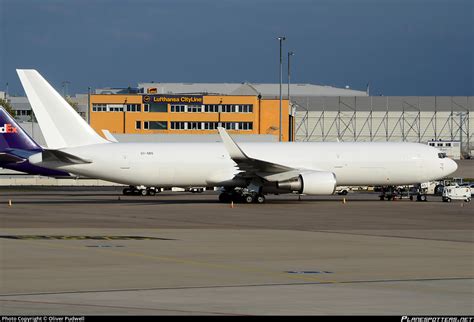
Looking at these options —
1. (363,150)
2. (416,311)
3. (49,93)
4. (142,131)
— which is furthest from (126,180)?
(142,131)

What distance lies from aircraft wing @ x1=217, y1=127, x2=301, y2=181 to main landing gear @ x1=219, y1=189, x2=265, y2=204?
141 cm

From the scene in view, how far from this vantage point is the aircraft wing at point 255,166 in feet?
195

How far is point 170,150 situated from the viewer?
6362cm

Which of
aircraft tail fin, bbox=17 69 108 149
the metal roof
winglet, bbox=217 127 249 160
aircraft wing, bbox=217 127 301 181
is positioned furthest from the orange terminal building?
winglet, bbox=217 127 249 160

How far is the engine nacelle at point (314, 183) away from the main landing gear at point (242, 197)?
2854 mm

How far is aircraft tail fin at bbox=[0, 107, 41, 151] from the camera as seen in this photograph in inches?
3236

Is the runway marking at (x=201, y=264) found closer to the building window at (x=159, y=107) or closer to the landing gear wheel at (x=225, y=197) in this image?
the landing gear wheel at (x=225, y=197)

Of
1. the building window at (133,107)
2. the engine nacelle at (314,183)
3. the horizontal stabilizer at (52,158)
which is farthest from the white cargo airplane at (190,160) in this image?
the building window at (133,107)

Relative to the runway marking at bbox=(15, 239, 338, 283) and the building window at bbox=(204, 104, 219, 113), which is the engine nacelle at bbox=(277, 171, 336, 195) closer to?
the runway marking at bbox=(15, 239, 338, 283)

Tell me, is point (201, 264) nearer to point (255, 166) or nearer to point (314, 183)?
point (314, 183)

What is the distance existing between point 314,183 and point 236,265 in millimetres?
34353

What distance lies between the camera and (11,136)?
8219 centimetres

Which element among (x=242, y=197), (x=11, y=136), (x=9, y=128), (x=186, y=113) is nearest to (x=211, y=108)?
(x=186, y=113)

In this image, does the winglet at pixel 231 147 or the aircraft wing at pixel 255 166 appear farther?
the aircraft wing at pixel 255 166
